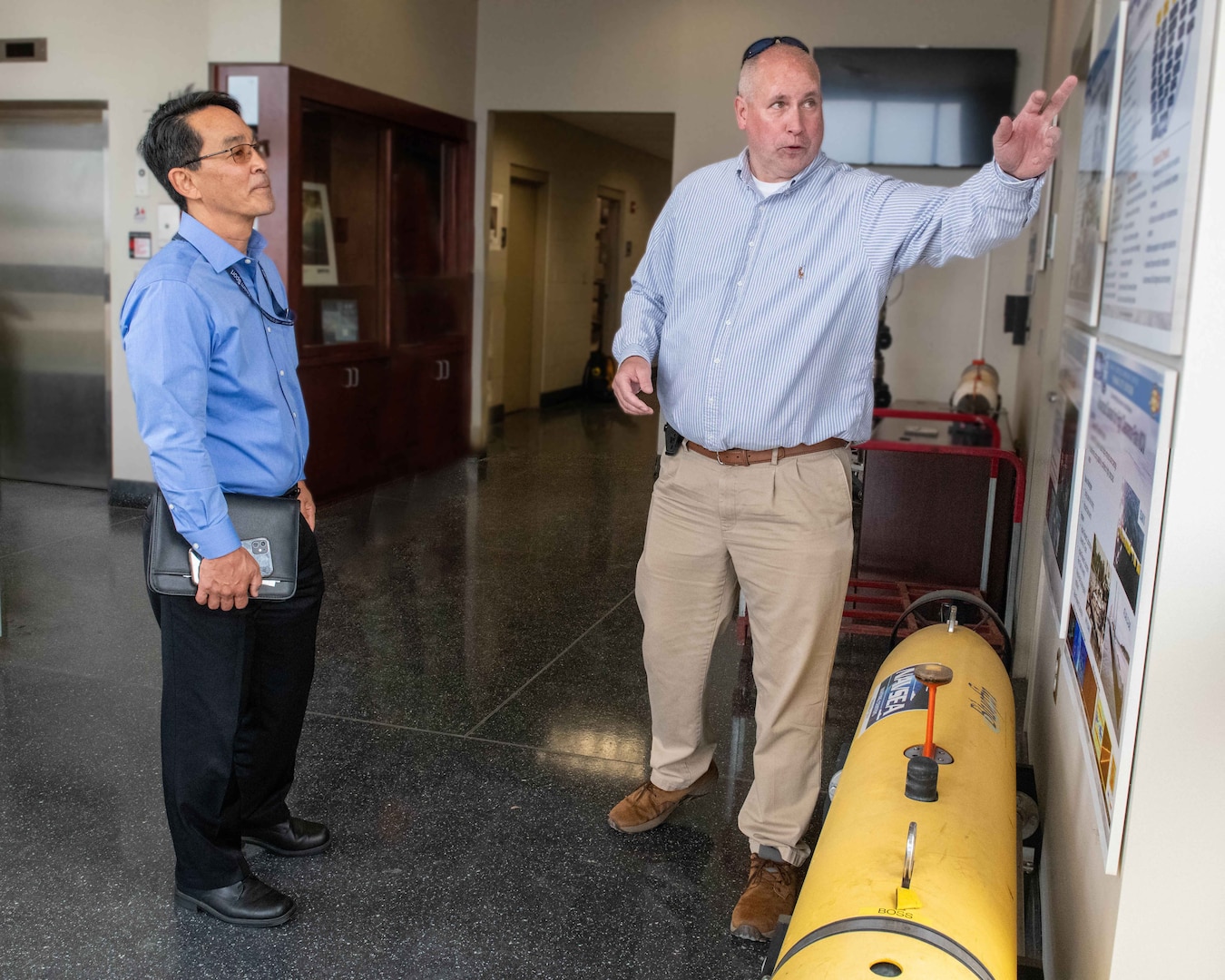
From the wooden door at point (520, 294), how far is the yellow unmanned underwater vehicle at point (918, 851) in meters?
8.91

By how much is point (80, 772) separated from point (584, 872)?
1.41 m

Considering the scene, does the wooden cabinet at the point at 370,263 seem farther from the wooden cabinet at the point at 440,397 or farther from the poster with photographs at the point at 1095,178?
the poster with photographs at the point at 1095,178

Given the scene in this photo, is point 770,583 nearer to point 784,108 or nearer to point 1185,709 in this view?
point 784,108

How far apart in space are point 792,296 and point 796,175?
26 centimetres

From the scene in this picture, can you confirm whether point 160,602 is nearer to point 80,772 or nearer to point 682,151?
point 80,772

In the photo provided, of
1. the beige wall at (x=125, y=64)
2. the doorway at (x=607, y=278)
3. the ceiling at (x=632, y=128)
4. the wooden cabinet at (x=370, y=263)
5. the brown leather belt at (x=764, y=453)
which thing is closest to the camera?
the brown leather belt at (x=764, y=453)

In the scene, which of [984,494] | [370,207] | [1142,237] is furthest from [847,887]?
[370,207]

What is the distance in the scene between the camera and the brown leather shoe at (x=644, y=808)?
111 inches

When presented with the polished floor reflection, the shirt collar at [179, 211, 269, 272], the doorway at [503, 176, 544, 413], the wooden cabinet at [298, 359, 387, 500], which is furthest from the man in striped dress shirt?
the doorway at [503, 176, 544, 413]

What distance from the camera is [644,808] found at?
9.30 feet

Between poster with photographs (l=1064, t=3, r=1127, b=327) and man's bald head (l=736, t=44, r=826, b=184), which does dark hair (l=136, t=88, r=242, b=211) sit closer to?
man's bald head (l=736, t=44, r=826, b=184)

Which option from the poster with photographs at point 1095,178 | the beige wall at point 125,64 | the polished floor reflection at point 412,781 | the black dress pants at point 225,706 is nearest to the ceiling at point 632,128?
the beige wall at point 125,64

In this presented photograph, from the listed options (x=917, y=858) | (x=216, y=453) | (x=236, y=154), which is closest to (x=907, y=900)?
(x=917, y=858)

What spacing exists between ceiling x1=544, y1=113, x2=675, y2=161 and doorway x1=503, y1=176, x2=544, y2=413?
79cm
